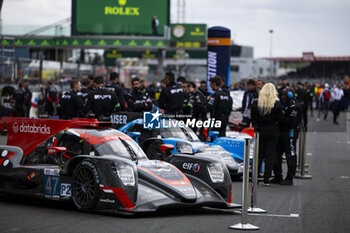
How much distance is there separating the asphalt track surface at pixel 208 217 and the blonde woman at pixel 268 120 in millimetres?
587

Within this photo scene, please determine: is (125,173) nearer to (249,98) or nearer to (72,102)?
(72,102)

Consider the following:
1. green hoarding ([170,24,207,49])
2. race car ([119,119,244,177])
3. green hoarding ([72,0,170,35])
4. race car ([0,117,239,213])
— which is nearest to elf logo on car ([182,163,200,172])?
race car ([0,117,239,213])

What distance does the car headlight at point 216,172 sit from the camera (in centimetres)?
918

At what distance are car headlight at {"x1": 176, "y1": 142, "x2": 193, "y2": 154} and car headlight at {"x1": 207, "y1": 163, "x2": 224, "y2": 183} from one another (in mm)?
2908

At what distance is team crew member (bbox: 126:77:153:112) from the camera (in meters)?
14.5

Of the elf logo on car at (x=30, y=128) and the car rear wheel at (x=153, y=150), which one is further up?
the elf logo on car at (x=30, y=128)

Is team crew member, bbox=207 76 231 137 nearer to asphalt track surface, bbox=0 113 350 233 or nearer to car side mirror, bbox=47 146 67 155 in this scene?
asphalt track surface, bbox=0 113 350 233

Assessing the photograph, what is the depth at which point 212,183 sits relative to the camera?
915cm

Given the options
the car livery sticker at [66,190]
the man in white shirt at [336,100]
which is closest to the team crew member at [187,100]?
the car livery sticker at [66,190]

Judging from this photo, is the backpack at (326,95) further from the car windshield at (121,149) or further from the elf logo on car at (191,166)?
the car windshield at (121,149)

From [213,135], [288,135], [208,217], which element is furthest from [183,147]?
[208,217]

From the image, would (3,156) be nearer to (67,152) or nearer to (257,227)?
(67,152)

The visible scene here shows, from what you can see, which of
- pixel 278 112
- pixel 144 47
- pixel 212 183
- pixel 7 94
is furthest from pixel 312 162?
pixel 144 47

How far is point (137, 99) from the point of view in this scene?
48.0 ft
